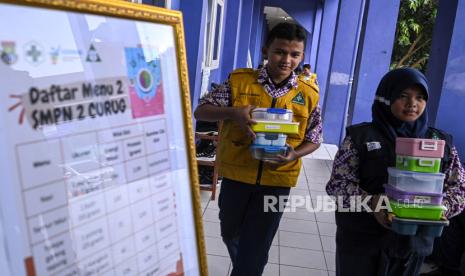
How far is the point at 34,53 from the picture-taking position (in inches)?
25.2

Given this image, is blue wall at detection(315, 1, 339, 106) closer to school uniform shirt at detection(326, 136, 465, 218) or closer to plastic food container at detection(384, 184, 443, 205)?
school uniform shirt at detection(326, 136, 465, 218)

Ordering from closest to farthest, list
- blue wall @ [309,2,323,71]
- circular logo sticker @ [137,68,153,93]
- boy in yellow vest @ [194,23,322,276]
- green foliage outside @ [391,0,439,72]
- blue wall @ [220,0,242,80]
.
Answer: circular logo sticker @ [137,68,153,93], boy in yellow vest @ [194,23,322,276], blue wall @ [220,0,242,80], blue wall @ [309,2,323,71], green foliage outside @ [391,0,439,72]

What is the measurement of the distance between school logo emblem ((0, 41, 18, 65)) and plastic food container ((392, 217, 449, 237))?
117 cm

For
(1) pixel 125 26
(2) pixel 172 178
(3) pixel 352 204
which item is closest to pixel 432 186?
(3) pixel 352 204

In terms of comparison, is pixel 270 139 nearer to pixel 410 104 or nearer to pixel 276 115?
pixel 276 115

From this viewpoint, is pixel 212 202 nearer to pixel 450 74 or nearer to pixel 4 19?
pixel 450 74

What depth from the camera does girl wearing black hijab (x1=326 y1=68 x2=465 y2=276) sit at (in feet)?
4.78

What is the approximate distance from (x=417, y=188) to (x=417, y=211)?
74mm

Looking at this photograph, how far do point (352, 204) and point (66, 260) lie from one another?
3.55 feet

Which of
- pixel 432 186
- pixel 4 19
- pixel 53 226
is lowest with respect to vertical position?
pixel 432 186

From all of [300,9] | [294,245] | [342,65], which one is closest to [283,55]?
[294,245]

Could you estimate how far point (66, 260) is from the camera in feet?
2.25

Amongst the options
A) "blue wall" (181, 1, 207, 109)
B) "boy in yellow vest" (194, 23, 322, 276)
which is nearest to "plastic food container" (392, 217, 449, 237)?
"boy in yellow vest" (194, 23, 322, 276)

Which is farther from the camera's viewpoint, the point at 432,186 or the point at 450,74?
the point at 450,74
